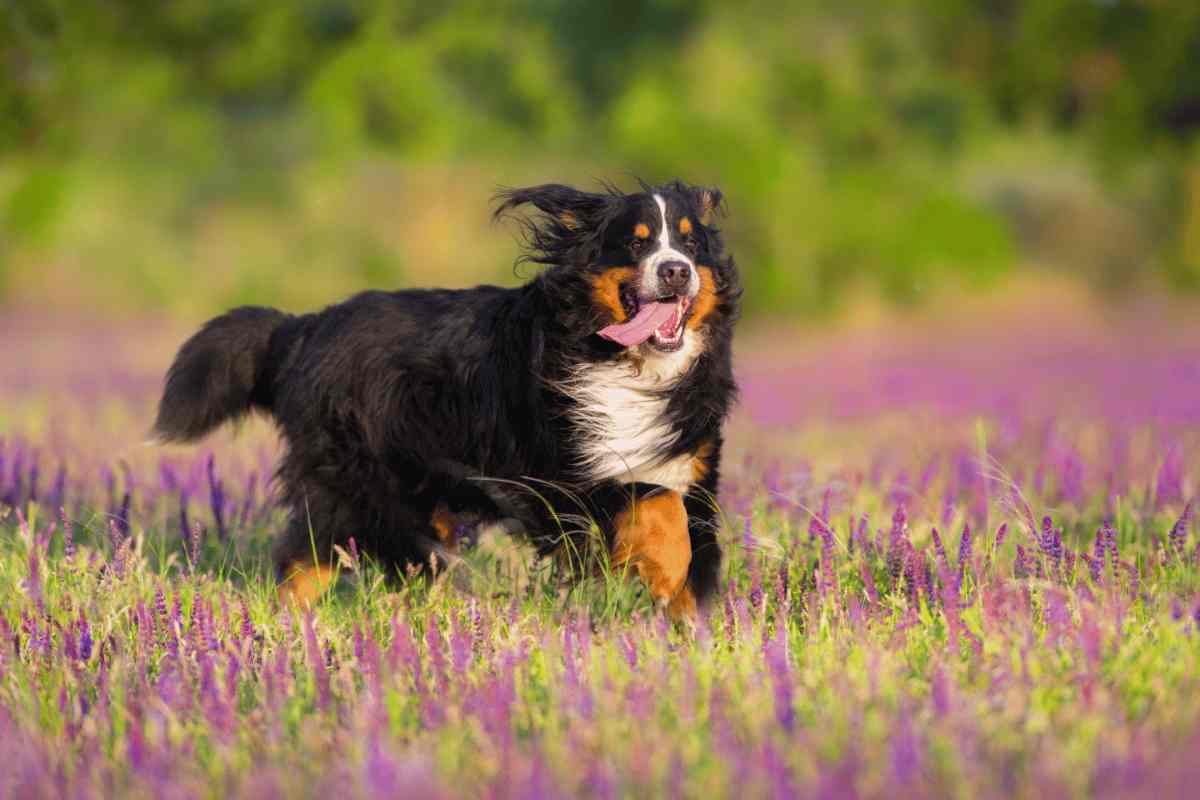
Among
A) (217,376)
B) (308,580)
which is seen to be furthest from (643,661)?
(217,376)

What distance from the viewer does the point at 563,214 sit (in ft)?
14.8

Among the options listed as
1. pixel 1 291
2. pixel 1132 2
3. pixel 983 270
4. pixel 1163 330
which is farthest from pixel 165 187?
pixel 1132 2

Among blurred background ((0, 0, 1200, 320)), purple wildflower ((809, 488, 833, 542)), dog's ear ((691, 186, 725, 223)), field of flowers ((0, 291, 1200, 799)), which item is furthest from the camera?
blurred background ((0, 0, 1200, 320))

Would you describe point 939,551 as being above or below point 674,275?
below

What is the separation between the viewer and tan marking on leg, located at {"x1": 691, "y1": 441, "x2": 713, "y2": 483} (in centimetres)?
421

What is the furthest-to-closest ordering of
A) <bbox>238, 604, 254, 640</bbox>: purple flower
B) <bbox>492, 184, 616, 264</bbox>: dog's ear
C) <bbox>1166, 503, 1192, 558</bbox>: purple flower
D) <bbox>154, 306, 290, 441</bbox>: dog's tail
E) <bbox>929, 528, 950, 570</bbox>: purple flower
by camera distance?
<bbox>154, 306, 290, 441</bbox>: dog's tail
<bbox>492, 184, 616, 264</bbox>: dog's ear
<bbox>1166, 503, 1192, 558</bbox>: purple flower
<bbox>929, 528, 950, 570</bbox>: purple flower
<bbox>238, 604, 254, 640</bbox>: purple flower

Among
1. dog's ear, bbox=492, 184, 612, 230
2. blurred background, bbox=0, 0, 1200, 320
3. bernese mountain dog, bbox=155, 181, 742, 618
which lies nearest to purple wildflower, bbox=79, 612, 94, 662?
bernese mountain dog, bbox=155, 181, 742, 618

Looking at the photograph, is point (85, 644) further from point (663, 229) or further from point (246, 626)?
point (663, 229)

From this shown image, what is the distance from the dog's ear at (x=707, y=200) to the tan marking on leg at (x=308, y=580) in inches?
68.1

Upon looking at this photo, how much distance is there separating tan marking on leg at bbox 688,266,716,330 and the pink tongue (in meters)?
0.08

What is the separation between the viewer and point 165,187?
25.8 m

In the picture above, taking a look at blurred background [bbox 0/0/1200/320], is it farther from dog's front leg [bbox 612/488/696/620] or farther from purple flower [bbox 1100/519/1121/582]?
purple flower [bbox 1100/519/1121/582]

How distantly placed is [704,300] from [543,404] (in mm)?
604

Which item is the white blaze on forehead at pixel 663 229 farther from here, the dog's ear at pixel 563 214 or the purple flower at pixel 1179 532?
the purple flower at pixel 1179 532
